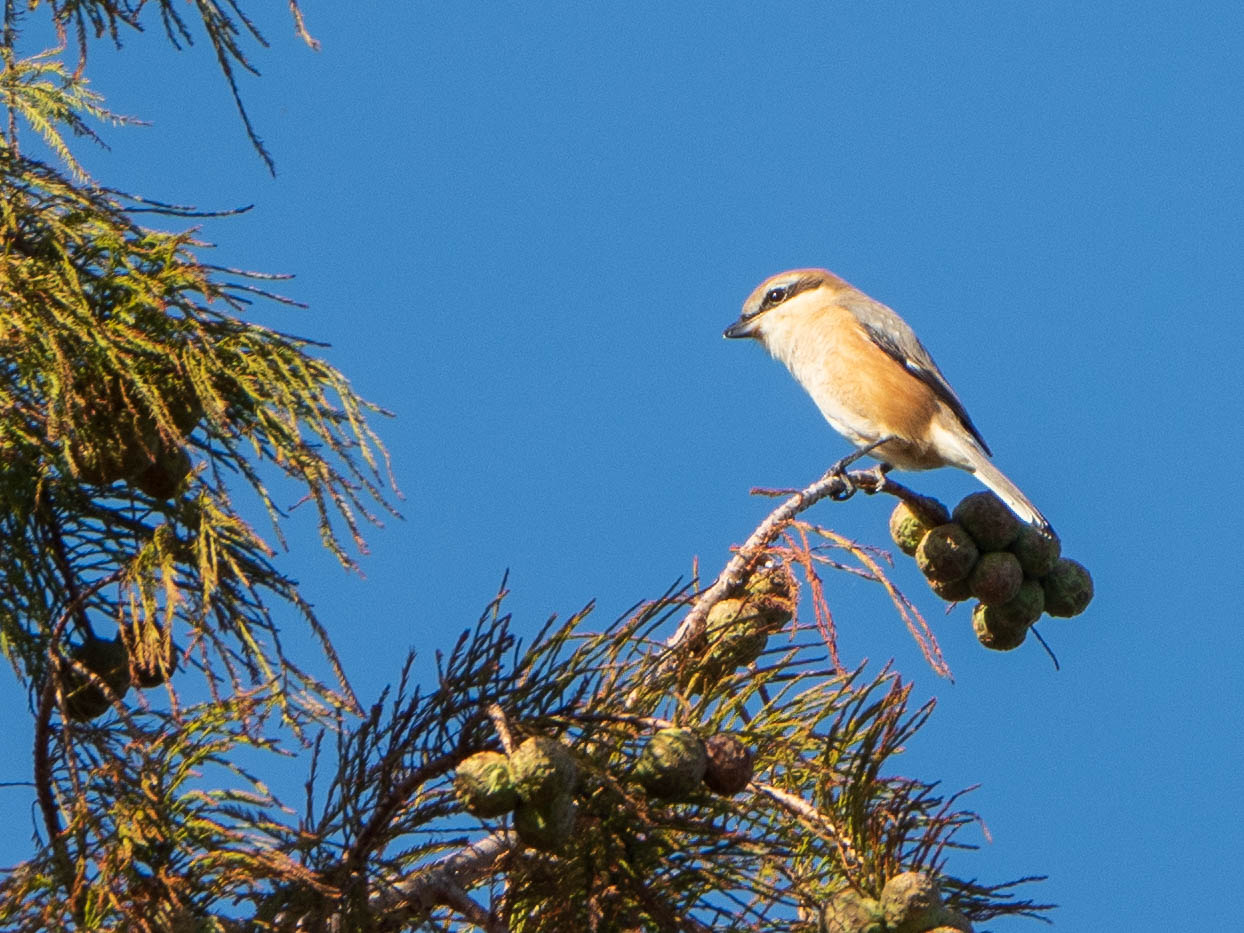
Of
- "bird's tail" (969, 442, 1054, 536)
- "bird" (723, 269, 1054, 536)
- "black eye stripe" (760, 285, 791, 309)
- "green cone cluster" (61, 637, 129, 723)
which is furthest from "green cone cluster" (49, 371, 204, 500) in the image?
"black eye stripe" (760, 285, 791, 309)

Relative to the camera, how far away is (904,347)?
5234 mm

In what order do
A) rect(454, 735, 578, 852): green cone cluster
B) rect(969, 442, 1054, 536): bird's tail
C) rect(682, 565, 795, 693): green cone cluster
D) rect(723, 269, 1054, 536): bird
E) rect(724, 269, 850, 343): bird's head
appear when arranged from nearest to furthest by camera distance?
1. rect(454, 735, 578, 852): green cone cluster
2. rect(682, 565, 795, 693): green cone cluster
3. rect(969, 442, 1054, 536): bird's tail
4. rect(723, 269, 1054, 536): bird
5. rect(724, 269, 850, 343): bird's head

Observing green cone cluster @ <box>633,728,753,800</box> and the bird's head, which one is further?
the bird's head

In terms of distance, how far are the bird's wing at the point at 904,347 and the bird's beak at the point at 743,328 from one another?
37 cm

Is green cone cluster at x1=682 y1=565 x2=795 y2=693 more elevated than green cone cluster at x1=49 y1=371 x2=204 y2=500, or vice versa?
green cone cluster at x1=49 y1=371 x2=204 y2=500

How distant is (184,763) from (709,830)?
2.05 ft

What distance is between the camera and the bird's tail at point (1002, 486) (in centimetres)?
402

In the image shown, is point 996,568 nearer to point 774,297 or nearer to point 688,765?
point 688,765

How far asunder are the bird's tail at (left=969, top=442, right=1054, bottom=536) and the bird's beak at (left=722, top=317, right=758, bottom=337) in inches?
40.2

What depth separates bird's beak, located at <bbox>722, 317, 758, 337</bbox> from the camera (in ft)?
17.6

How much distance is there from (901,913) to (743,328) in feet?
13.0

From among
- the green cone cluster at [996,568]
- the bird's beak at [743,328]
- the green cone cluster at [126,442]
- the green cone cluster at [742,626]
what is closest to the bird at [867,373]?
the bird's beak at [743,328]

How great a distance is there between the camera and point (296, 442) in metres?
2.12

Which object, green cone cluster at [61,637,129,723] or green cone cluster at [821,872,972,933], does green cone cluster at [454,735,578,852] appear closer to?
green cone cluster at [821,872,972,933]
